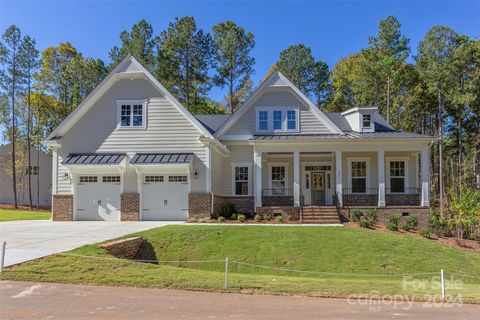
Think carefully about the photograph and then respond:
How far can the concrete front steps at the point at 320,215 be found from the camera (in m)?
20.0

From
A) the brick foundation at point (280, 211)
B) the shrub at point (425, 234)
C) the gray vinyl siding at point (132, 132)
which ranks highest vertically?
the gray vinyl siding at point (132, 132)

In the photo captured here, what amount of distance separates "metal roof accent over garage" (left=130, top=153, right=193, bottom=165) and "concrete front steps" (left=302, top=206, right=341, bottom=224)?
613 centimetres

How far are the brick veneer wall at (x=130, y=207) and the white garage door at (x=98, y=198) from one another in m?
0.36

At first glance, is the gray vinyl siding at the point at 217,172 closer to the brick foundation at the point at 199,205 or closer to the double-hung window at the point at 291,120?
the brick foundation at the point at 199,205

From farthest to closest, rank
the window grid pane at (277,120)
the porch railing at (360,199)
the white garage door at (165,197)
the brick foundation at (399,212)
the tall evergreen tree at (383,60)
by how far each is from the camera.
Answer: the tall evergreen tree at (383,60)
the window grid pane at (277,120)
the porch railing at (360,199)
the white garage door at (165,197)
the brick foundation at (399,212)

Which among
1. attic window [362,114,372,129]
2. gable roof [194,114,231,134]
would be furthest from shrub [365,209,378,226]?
gable roof [194,114,231,134]

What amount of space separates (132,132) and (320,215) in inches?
397

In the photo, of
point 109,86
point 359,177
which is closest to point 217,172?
point 109,86

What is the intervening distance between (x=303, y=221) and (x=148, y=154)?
26.8ft

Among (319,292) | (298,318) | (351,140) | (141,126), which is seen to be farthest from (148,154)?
(298,318)

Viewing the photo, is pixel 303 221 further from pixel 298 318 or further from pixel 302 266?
pixel 298 318

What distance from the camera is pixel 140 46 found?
1564 inches

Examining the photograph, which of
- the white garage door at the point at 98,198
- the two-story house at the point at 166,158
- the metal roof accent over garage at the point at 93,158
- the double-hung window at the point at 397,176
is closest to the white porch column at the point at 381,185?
the two-story house at the point at 166,158

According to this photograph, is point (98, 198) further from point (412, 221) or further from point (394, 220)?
point (412, 221)
